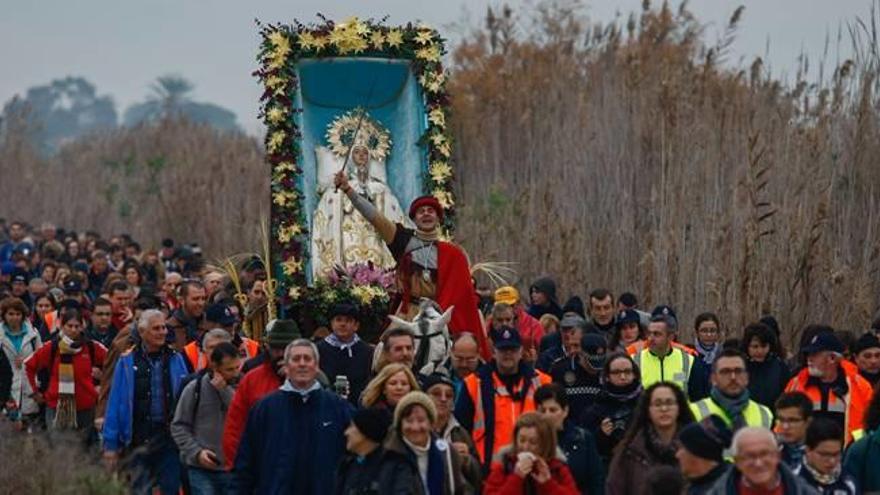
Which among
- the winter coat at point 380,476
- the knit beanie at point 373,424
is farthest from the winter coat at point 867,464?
the knit beanie at point 373,424

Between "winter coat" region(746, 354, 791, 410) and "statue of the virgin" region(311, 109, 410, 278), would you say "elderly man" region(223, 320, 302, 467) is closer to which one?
"winter coat" region(746, 354, 791, 410)

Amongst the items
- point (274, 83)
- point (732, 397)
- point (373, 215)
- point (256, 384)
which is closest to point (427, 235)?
point (373, 215)

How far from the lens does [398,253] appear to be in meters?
19.4

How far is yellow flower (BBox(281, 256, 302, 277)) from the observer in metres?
21.8

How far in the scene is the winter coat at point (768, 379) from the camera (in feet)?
58.9

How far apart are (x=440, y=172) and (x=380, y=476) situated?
926cm

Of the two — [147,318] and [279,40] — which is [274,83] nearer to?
[279,40]

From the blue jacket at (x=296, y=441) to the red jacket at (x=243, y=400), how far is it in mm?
519

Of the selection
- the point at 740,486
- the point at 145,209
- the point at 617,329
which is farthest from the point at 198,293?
the point at 145,209

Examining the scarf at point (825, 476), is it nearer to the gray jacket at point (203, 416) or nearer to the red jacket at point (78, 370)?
the gray jacket at point (203, 416)

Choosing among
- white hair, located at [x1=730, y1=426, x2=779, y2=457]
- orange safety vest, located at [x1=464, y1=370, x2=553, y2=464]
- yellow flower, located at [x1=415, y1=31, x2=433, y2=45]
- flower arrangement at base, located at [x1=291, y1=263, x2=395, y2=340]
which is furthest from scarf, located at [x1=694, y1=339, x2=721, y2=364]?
white hair, located at [x1=730, y1=426, x2=779, y2=457]

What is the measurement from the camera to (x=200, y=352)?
18.1m

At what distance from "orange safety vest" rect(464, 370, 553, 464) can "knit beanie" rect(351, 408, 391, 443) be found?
239 centimetres

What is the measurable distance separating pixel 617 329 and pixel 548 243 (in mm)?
7520
